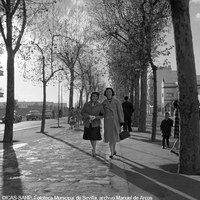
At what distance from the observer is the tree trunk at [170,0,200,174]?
6750 millimetres

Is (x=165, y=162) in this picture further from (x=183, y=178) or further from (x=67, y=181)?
(x=67, y=181)

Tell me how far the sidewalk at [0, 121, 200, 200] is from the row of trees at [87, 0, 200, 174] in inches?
31.1

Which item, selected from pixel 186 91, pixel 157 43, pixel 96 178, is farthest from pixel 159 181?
pixel 157 43

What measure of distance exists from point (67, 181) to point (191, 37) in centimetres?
381

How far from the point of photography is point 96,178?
20.5 ft

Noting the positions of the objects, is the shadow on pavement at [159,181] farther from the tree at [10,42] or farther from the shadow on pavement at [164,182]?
the tree at [10,42]

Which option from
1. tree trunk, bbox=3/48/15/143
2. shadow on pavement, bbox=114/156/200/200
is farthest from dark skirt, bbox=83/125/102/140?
tree trunk, bbox=3/48/15/143

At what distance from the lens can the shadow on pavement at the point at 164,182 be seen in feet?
16.8

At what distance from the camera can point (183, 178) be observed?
6273 mm

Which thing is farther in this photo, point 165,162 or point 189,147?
point 165,162

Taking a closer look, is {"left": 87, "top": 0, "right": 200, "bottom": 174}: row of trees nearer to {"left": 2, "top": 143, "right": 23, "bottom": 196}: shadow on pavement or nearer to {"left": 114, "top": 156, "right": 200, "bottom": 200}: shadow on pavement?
{"left": 114, "top": 156, "right": 200, "bottom": 200}: shadow on pavement

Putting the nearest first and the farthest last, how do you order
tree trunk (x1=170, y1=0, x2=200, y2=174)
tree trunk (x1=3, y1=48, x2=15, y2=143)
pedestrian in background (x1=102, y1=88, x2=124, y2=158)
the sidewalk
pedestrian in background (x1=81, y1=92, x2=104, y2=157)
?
1. the sidewalk
2. tree trunk (x1=170, y1=0, x2=200, y2=174)
3. pedestrian in background (x1=102, y1=88, x2=124, y2=158)
4. pedestrian in background (x1=81, y1=92, x2=104, y2=157)
5. tree trunk (x1=3, y1=48, x2=15, y2=143)

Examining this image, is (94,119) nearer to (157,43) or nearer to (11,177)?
(11,177)

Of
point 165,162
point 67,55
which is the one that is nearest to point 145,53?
point 165,162
